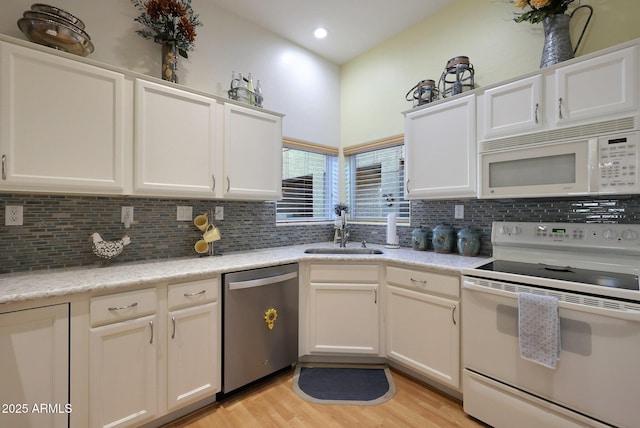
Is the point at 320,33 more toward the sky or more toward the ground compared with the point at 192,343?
more toward the sky

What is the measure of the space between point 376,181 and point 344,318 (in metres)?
1.56

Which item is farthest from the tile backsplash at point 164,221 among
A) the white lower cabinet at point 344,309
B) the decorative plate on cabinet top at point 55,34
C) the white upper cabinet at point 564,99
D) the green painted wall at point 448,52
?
the green painted wall at point 448,52

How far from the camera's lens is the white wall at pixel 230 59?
6.21ft

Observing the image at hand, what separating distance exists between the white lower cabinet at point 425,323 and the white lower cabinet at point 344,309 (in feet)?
0.43

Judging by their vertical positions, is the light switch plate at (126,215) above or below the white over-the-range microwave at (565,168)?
below

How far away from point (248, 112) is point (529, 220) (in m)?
2.28

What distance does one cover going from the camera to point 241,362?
190cm

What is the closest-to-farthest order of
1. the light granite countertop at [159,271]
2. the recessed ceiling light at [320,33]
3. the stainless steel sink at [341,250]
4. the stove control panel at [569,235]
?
the light granite countertop at [159,271] < the stove control panel at [569,235] < the stainless steel sink at [341,250] < the recessed ceiling light at [320,33]

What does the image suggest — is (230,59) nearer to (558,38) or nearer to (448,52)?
(448,52)

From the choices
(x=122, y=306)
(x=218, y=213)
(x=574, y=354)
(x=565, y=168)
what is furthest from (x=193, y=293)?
(x=565, y=168)

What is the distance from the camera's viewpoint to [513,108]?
1833mm

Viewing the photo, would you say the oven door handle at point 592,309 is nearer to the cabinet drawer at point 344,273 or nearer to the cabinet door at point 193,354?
the cabinet drawer at point 344,273

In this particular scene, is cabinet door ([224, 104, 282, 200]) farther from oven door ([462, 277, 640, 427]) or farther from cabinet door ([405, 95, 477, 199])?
oven door ([462, 277, 640, 427])

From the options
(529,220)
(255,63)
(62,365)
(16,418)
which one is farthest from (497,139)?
(16,418)
